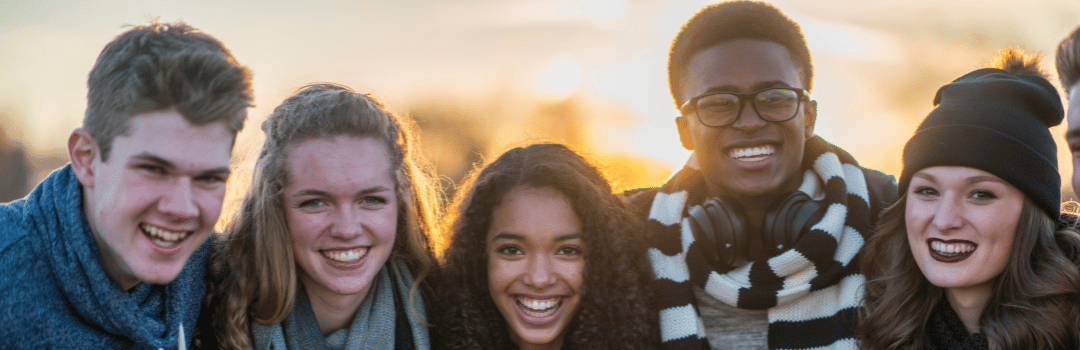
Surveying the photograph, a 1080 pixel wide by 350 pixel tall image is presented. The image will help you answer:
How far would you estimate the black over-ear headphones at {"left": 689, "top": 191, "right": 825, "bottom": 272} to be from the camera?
3975mm

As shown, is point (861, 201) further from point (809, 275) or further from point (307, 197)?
point (307, 197)

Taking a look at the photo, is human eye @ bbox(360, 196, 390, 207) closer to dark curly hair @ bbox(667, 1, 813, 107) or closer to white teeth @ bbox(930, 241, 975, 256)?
dark curly hair @ bbox(667, 1, 813, 107)

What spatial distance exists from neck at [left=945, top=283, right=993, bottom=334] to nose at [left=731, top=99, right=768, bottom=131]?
1144 millimetres

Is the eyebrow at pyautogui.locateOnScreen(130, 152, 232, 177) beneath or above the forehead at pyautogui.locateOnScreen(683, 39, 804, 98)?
beneath

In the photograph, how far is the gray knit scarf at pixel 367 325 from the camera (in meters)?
3.89

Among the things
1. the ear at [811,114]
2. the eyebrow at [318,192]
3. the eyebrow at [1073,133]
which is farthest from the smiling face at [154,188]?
the eyebrow at [1073,133]

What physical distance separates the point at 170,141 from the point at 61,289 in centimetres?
79

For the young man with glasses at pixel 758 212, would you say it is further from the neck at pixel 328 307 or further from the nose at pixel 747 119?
the neck at pixel 328 307

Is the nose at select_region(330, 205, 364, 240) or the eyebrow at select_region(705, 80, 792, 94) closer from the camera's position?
the nose at select_region(330, 205, 364, 240)

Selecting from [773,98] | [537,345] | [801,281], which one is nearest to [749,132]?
[773,98]

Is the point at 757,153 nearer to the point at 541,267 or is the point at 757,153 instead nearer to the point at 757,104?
the point at 757,104

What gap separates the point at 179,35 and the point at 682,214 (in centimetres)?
256

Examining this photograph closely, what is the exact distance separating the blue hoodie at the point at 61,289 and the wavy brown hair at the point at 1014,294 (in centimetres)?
317

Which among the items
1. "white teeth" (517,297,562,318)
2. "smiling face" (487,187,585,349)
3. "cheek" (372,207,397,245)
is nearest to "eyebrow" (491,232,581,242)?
"smiling face" (487,187,585,349)
